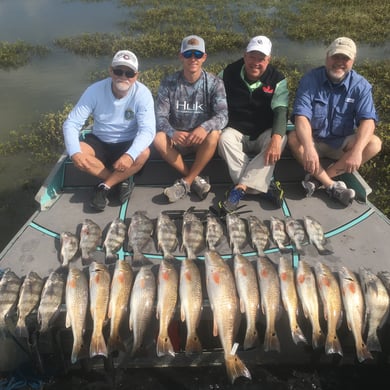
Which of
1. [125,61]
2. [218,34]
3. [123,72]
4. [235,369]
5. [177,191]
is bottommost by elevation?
[235,369]

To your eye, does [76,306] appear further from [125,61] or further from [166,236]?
[125,61]

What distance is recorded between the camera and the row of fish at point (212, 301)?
3350 mm

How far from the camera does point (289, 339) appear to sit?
3.88m

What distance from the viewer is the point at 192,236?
4.25 m

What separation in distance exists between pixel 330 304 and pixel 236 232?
1.26 m

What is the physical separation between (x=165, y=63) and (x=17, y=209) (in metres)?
7.73

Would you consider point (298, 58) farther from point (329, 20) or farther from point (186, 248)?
point (186, 248)

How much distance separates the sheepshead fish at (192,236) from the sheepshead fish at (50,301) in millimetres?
1305

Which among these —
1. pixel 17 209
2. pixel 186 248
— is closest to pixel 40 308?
pixel 186 248

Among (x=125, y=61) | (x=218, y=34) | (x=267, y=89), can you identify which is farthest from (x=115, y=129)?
(x=218, y=34)

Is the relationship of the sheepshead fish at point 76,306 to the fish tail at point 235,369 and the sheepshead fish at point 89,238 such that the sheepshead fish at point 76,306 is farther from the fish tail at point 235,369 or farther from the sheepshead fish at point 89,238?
the fish tail at point 235,369

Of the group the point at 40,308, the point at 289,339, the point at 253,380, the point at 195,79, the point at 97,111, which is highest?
the point at 195,79

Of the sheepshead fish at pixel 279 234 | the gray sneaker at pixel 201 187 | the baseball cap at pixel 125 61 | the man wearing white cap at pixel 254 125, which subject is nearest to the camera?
the sheepshead fish at pixel 279 234

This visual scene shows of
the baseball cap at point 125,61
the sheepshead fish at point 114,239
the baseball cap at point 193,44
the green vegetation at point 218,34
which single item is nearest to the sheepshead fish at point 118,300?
the sheepshead fish at point 114,239
